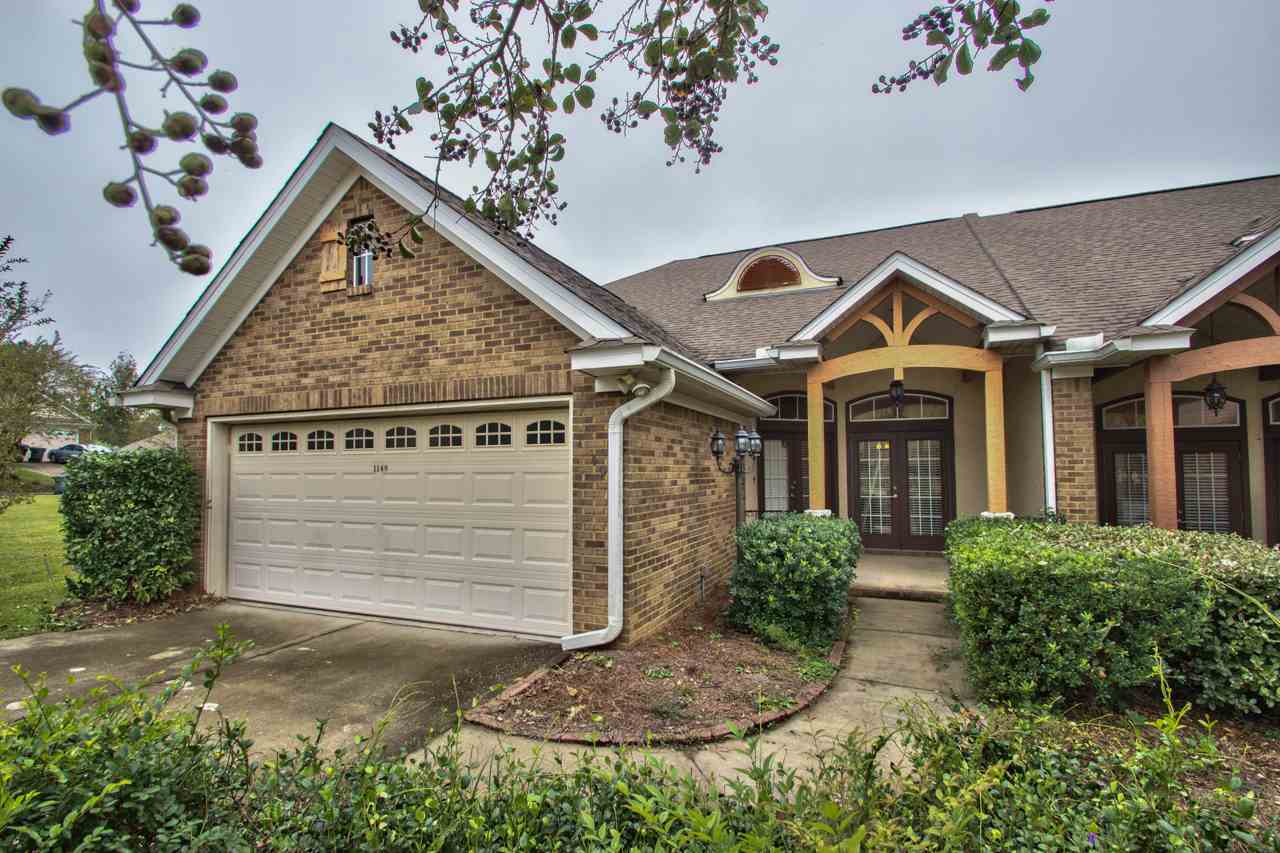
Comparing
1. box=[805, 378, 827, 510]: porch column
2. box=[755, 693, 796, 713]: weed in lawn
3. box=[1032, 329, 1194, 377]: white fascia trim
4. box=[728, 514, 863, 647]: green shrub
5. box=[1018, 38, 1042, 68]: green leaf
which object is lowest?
box=[755, 693, 796, 713]: weed in lawn

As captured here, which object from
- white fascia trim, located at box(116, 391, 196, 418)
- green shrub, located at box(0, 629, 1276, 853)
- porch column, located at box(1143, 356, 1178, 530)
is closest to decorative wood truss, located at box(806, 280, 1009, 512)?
porch column, located at box(1143, 356, 1178, 530)

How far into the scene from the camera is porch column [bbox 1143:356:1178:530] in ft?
23.5

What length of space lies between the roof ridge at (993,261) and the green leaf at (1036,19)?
20.6 ft

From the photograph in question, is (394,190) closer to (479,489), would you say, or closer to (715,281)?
(479,489)

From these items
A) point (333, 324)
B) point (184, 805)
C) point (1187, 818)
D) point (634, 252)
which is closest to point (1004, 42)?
point (1187, 818)

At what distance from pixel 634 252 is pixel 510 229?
15441mm

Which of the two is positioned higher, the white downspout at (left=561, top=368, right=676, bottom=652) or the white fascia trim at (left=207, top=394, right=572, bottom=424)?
the white fascia trim at (left=207, top=394, right=572, bottom=424)

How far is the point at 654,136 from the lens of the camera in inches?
164

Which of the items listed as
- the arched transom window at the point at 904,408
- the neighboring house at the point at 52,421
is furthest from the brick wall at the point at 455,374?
the neighboring house at the point at 52,421

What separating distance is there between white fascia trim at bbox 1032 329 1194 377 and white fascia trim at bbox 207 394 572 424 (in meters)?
6.29

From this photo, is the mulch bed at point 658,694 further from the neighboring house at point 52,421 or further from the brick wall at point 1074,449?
the neighboring house at point 52,421

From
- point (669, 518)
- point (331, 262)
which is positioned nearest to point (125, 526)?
point (331, 262)

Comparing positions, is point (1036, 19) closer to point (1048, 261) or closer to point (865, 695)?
point (865, 695)

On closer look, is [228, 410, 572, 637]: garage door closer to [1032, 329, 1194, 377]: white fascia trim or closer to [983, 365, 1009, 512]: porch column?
[983, 365, 1009, 512]: porch column
